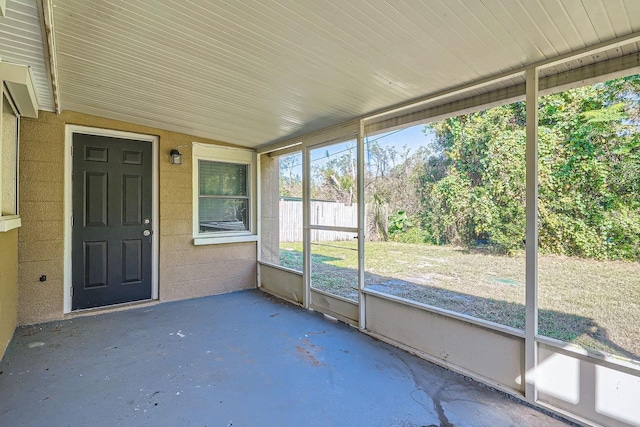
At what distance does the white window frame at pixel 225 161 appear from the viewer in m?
4.51

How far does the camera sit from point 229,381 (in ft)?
7.49

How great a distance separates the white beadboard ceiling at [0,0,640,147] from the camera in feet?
5.31

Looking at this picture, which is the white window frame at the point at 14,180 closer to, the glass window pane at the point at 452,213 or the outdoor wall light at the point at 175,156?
the outdoor wall light at the point at 175,156

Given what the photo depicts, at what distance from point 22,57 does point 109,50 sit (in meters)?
0.71

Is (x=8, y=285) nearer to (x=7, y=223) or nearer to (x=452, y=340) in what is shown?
(x=7, y=223)

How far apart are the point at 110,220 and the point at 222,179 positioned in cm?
160

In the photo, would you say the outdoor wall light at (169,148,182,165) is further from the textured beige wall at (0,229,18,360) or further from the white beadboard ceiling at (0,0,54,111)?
the textured beige wall at (0,229,18,360)

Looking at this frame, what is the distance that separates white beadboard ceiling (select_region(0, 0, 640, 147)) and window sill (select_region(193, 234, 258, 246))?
207 centimetres

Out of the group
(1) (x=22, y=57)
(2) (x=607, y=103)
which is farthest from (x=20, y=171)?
(2) (x=607, y=103)

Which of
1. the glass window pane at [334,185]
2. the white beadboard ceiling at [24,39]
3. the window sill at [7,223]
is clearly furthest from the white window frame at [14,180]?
the glass window pane at [334,185]

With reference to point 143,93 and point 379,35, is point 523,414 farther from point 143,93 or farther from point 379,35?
point 143,93

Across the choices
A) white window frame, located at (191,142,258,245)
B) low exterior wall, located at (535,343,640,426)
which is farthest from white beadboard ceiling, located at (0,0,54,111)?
low exterior wall, located at (535,343,640,426)

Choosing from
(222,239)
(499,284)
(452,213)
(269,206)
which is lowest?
(499,284)

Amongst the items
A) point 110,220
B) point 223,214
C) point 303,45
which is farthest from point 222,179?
point 303,45
